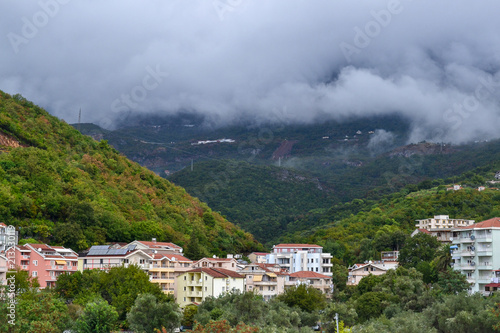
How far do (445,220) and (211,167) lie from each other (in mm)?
98728

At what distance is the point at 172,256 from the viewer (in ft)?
245

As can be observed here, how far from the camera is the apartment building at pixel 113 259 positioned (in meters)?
69.4

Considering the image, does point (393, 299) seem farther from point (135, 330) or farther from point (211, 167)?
point (211, 167)

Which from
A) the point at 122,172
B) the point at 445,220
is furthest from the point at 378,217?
the point at 122,172

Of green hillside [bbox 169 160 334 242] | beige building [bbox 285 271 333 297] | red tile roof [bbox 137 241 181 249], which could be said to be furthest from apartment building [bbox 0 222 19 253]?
green hillside [bbox 169 160 334 242]

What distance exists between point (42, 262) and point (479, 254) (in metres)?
42.7

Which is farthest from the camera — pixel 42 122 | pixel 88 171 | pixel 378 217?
pixel 378 217

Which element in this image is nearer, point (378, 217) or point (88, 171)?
point (88, 171)

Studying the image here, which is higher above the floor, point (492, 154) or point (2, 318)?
point (492, 154)

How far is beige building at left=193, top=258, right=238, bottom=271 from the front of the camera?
2938 inches

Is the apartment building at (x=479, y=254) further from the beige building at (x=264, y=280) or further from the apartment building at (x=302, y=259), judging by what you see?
the apartment building at (x=302, y=259)

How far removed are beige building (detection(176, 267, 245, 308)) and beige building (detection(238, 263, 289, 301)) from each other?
198 inches

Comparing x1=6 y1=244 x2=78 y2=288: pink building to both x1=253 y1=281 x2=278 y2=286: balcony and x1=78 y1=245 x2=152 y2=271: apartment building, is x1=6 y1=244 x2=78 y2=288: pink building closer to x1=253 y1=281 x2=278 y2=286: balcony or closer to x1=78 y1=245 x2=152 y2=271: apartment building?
x1=78 y1=245 x2=152 y2=271: apartment building

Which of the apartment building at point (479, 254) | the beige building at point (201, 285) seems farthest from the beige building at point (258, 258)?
the apartment building at point (479, 254)
